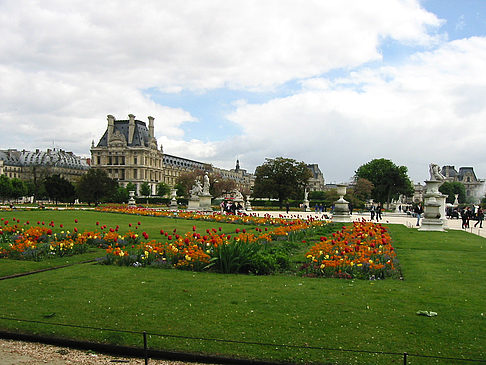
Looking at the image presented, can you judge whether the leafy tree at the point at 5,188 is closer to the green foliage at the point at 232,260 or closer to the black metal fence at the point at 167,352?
the green foliage at the point at 232,260

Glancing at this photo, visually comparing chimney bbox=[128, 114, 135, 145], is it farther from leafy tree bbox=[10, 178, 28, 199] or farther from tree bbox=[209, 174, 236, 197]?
leafy tree bbox=[10, 178, 28, 199]

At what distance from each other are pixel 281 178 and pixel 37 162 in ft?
252

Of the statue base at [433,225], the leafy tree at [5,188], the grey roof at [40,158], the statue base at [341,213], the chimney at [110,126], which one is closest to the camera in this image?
the statue base at [433,225]

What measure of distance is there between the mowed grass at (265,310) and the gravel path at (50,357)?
0.68 ft

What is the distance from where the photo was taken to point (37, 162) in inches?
4444

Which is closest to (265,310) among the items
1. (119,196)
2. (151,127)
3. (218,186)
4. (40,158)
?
(119,196)

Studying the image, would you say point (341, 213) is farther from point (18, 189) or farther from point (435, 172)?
point (18, 189)

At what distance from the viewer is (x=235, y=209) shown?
38594mm

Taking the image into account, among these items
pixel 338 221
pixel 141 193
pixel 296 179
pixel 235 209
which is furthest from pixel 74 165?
pixel 338 221

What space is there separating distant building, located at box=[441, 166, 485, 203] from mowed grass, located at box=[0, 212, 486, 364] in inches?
5770

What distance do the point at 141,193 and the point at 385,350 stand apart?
111 metres

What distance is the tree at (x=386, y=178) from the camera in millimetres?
82875

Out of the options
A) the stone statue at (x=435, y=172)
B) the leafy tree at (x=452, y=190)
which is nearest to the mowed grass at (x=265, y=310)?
the stone statue at (x=435, y=172)

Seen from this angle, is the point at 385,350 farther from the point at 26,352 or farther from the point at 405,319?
the point at 26,352
